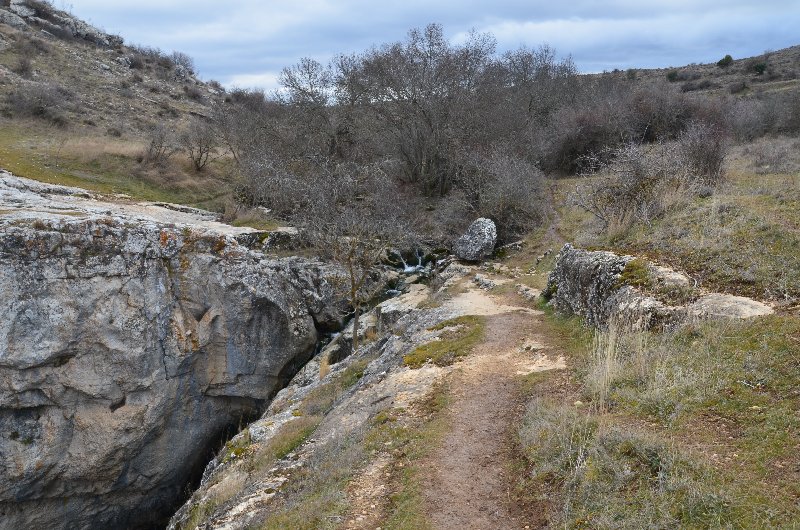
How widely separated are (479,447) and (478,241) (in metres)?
14.9

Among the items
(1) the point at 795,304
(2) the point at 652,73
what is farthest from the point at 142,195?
(2) the point at 652,73

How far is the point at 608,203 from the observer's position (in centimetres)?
1520

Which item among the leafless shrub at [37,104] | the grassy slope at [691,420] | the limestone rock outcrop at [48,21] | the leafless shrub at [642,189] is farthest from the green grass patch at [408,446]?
the limestone rock outcrop at [48,21]

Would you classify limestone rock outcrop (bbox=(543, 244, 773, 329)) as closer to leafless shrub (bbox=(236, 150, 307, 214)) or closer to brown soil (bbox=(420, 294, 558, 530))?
brown soil (bbox=(420, 294, 558, 530))

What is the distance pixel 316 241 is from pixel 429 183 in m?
11.2

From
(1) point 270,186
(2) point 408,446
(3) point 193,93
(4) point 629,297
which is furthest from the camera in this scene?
(3) point 193,93

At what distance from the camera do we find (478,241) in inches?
838

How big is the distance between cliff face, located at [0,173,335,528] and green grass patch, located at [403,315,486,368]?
6701mm

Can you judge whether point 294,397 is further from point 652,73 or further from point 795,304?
point 652,73

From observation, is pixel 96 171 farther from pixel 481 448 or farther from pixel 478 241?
pixel 481 448

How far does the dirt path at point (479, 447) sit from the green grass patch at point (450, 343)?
378mm

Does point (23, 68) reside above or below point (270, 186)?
above

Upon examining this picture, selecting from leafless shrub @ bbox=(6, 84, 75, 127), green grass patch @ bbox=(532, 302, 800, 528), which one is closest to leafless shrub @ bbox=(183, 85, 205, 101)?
leafless shrub @ bbox=(6, 84, 75, 127)

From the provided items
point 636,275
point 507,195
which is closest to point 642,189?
point 636,275
